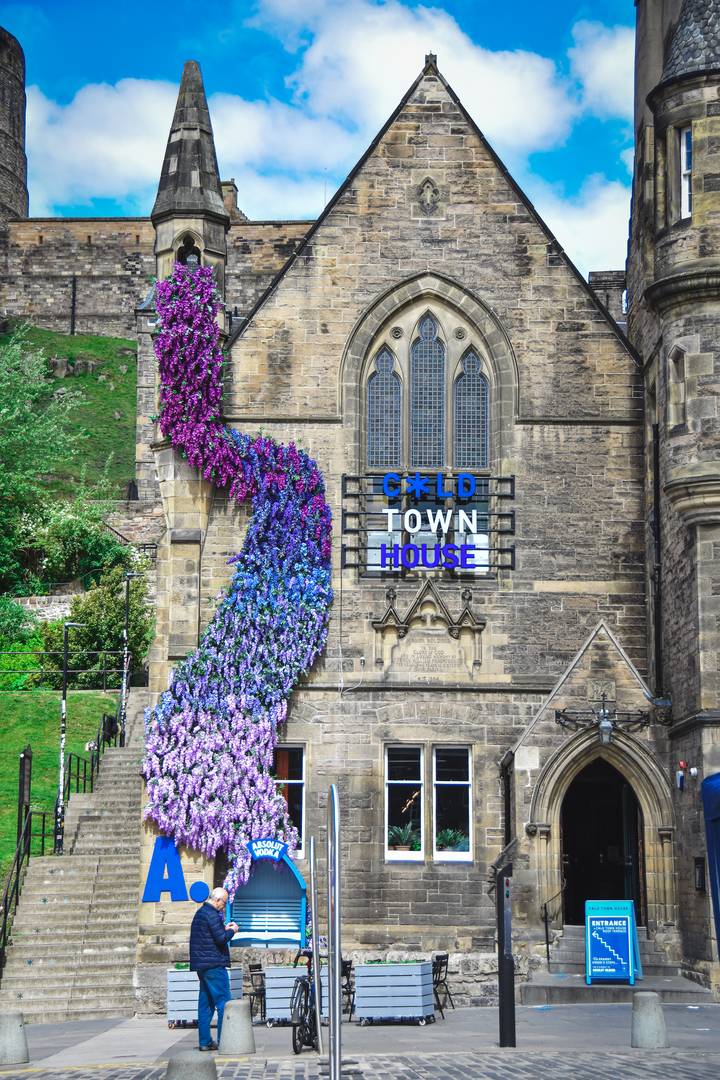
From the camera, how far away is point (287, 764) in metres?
26.8

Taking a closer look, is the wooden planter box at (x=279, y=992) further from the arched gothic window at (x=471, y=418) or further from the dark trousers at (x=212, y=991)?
the arched gothic window at (x=471, y=418)

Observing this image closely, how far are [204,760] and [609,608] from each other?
273 inches

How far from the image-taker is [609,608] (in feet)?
88.9

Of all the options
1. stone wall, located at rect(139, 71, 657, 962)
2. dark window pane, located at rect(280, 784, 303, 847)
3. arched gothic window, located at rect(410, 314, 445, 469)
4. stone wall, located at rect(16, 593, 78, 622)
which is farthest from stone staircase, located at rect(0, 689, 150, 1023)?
stone wall, located at rect(16, 593, 78, 622)

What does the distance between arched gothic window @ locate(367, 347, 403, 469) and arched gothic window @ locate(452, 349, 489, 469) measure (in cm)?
97

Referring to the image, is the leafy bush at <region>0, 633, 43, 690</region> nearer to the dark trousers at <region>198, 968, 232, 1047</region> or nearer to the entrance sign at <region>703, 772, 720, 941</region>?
the entrance sign at <region>703, 772, 720, 941</region>

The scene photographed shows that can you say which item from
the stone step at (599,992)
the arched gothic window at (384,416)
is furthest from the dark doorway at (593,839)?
the arched gothic window at (384,416)

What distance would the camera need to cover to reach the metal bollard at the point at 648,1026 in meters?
17.7

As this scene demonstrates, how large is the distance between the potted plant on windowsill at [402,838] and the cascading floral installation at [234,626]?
63.0 inches

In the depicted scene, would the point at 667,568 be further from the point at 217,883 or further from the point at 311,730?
the point at 217,883

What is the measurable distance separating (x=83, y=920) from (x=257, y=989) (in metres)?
4.62

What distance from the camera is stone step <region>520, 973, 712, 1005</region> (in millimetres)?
23812

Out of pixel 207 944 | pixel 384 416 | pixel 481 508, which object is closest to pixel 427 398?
pixel 384 416

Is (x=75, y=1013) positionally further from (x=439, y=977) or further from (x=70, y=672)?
(x=70, y=672)
